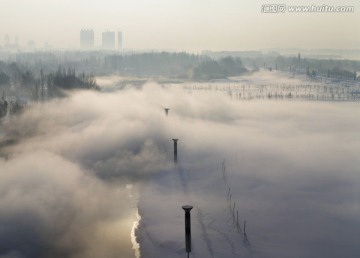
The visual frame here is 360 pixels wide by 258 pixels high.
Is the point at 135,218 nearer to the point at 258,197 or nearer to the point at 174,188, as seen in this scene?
the point at 174,188

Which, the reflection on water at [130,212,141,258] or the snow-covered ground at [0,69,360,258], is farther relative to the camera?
the snow-covered ground at [0,69,360,258]

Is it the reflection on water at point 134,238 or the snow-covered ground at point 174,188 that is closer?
the reflection on water at point 134,238

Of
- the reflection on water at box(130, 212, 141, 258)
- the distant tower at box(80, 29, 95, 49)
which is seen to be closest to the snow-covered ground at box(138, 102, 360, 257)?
the reflection on water at box(130, 212, 141, 258)

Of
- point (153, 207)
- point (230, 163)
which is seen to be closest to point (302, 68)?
point (230, 163)

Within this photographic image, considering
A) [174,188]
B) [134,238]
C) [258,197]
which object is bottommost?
[134,238]

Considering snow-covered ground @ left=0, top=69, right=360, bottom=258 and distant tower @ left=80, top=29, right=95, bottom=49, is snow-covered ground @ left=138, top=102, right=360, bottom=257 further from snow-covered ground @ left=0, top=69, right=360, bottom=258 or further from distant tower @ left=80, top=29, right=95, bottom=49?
distant tower @ left=80, top=29, right=95, bottom=49

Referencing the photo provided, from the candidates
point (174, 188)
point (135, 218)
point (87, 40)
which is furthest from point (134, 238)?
point (87, 40)

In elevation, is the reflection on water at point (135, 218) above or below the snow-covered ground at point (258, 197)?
below

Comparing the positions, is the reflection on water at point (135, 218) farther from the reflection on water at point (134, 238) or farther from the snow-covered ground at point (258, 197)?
the snow-covered ground at point (258, 197)

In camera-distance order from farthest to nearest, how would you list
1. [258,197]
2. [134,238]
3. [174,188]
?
[174,188] < [258,197] < [134,238]

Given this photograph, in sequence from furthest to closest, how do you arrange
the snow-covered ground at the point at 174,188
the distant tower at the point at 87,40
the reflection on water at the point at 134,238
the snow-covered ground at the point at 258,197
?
the distant tower at the point at 87,40 < the snow-covered ground at the point at 174,188 < the reflection on water at the point at 134,238 < the snow-covered ground at the point at 258,197

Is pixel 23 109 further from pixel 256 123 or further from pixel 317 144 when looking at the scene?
pixel 317 144

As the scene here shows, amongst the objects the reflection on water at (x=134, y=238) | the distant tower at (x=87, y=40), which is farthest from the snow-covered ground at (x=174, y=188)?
the distant tower at (x=87, y=40)
